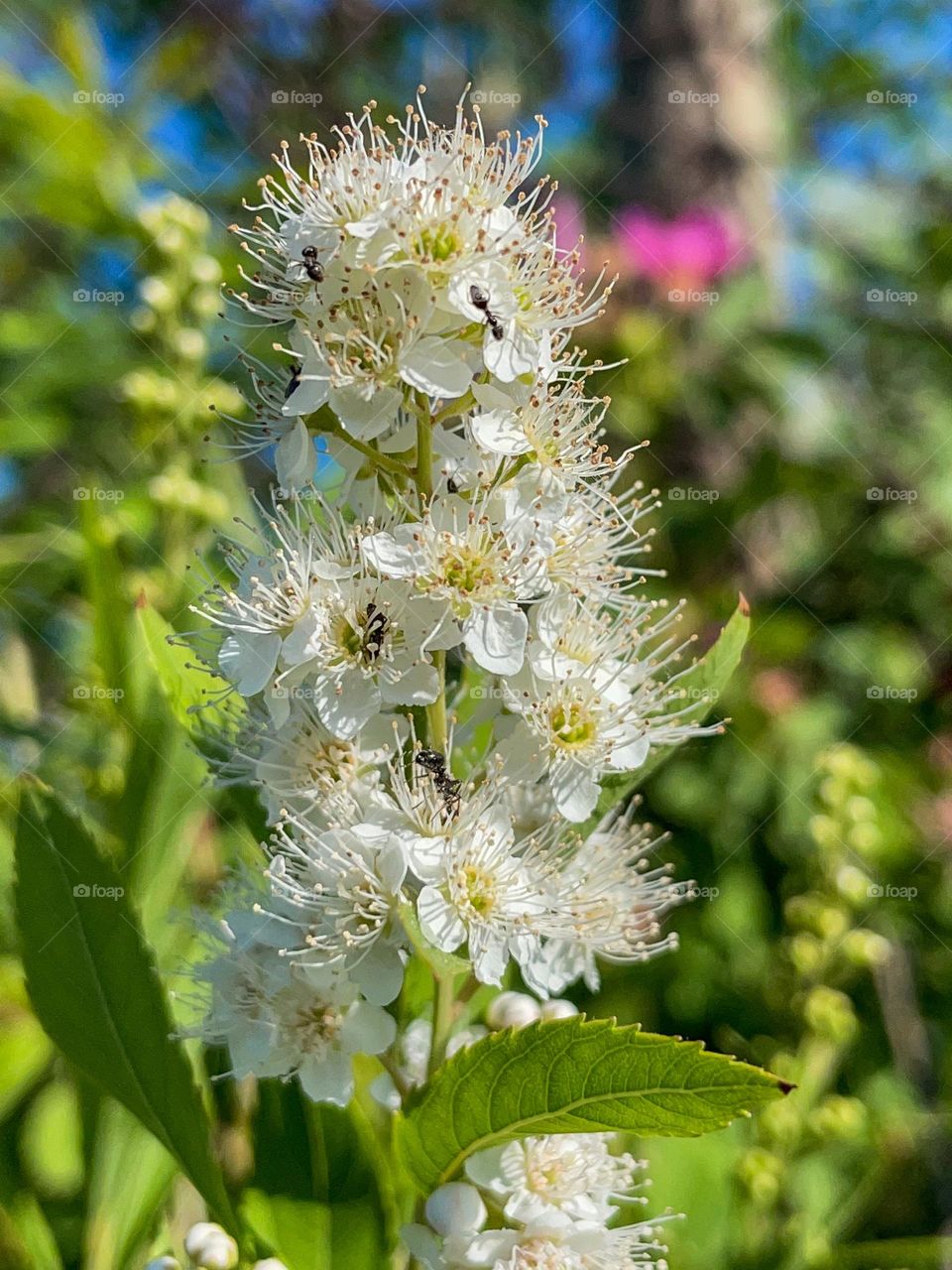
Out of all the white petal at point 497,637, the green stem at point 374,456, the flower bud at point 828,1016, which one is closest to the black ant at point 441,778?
the white petal at point 497,637

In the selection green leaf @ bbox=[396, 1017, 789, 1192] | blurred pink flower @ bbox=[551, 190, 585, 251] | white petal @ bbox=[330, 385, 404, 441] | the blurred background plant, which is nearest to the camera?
green leaf @ bbox=[396, 1017, 789, 1192]

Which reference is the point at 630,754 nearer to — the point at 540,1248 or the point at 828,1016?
the point at 540,1248

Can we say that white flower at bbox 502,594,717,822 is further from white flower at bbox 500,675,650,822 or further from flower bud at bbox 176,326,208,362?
flower bud at bbox 176,326,208,362

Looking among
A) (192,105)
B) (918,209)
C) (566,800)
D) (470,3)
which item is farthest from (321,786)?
(470,3)

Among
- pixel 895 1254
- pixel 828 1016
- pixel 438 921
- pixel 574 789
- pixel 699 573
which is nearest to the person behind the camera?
pixel 438 921

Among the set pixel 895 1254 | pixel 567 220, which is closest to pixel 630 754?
pixel 895 1254

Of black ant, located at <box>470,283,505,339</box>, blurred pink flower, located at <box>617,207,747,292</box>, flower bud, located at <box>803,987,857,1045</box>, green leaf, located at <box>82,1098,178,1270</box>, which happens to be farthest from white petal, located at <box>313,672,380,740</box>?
blurred pink flower, located at <box>617,207,747,292</box>

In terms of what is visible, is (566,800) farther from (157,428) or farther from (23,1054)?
(157,428)

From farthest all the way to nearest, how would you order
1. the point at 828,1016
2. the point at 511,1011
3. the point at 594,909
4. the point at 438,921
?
the point at 828,1016
the point at 511,1011
the point at 594,909
the point at 438,921
